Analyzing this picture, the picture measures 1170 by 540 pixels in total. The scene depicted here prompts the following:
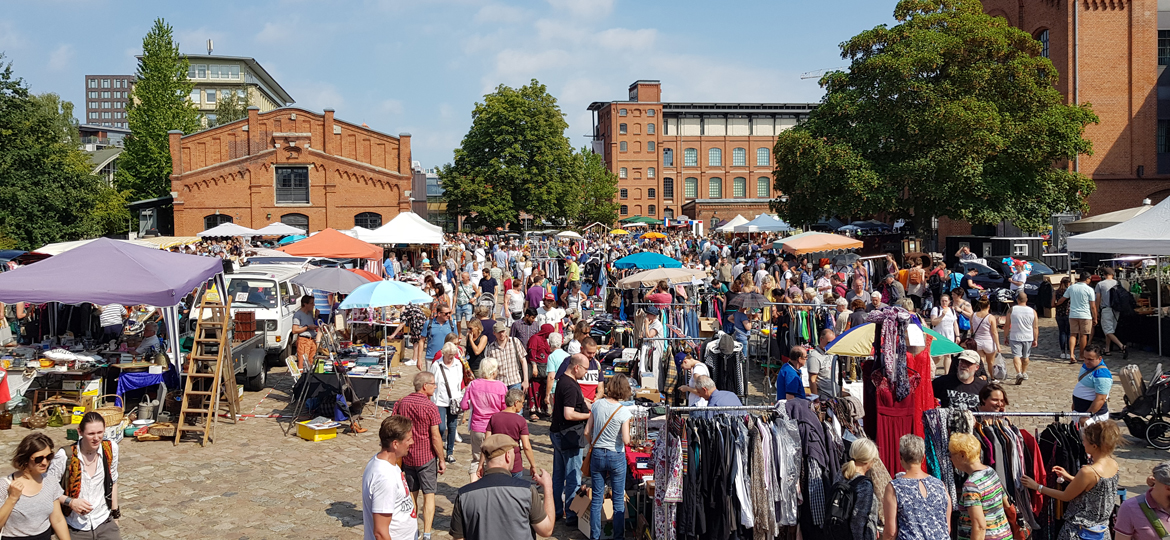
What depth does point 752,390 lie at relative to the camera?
13.1m

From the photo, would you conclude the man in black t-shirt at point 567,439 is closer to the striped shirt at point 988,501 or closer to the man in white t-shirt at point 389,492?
the man in white t-shirt at point 389,492

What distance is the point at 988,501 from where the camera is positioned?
5.50 metres

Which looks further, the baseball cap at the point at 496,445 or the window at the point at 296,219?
the window at the point at 296,219

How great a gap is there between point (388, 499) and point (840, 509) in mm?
3111

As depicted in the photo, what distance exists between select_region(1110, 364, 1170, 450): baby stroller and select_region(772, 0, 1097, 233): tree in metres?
17.7

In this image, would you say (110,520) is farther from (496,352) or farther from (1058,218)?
(1058,218)

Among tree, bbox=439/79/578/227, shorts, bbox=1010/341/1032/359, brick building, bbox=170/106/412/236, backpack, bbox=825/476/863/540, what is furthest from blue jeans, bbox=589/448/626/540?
tree, bbox=439/79/578/227

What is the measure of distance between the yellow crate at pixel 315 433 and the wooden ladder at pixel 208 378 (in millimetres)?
1018

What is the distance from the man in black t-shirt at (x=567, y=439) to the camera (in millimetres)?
7489

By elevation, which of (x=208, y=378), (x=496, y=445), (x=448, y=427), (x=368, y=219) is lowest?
(x=448, y=427)

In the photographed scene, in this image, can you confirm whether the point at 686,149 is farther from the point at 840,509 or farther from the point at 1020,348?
the point at 840,509

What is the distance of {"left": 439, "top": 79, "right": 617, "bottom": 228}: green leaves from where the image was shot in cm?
5247

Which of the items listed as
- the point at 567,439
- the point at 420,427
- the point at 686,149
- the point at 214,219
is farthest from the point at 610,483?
the point at 686,149

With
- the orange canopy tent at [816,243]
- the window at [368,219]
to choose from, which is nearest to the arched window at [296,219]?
the window at [368,219]
